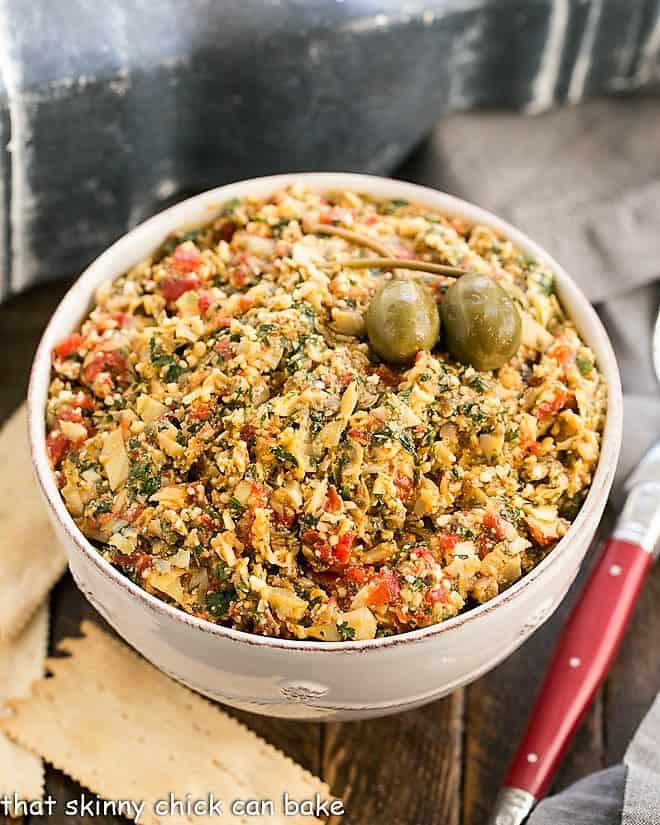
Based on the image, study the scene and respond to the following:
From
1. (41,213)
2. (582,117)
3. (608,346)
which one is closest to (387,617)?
(608,346)

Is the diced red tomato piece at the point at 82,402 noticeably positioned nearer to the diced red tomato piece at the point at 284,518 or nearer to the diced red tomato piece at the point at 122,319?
the diced red tomato piece at the point at 122,319

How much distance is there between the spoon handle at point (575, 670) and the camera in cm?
174

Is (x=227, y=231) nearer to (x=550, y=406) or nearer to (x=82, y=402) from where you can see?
(x=82, y=402)

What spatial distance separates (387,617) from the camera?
1.46 m

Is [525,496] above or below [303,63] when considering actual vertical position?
below

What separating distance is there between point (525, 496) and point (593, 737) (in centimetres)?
59

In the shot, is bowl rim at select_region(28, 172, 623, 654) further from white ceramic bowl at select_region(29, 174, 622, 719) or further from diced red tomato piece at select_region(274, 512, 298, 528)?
diced red tomato piece at select_region(274, 512, 298, 528)

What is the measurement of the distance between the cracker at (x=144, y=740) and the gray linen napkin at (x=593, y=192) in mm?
813

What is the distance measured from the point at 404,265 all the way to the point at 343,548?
486 mm

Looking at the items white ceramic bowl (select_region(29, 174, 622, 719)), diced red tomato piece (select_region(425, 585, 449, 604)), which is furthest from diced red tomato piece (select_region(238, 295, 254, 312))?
diced red tomato piece (select_region(425, 585, 449, 604))

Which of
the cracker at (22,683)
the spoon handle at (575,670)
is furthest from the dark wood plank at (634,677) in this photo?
the cracker at (22,683)

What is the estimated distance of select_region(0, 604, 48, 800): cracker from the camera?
5.84ft

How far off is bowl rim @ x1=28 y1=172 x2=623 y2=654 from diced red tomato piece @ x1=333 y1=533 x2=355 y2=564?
111 millimetres

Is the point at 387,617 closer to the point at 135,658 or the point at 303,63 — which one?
the point at 135,658
